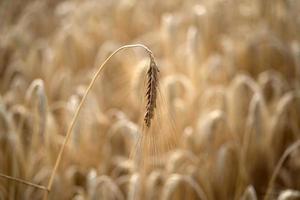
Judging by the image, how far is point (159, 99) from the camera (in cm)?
125

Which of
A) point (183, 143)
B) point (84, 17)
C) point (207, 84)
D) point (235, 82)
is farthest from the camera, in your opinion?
point (84, 17)

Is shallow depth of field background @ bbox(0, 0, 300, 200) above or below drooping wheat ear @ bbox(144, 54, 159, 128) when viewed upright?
above

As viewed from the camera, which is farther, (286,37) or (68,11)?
(68,11)

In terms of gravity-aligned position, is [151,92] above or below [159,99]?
below

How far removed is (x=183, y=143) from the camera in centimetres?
145

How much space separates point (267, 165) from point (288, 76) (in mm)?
486

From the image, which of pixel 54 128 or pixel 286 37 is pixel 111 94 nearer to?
pixel 54 128

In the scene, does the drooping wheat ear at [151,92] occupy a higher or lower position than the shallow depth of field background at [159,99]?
lower

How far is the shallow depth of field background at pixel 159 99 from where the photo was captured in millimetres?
1326

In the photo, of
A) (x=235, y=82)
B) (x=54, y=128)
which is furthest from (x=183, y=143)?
(x=54, y=128)

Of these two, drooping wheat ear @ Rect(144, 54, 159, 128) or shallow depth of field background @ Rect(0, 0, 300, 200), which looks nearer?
drooping wheat ear @ Rect(144, 54, 159, 128)

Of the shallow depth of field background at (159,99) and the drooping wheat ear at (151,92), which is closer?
the drooping wheat ear at (151,92)

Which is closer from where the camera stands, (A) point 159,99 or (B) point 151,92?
(B) point 151,92

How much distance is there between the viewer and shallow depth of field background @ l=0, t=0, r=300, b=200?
52.2 inches
